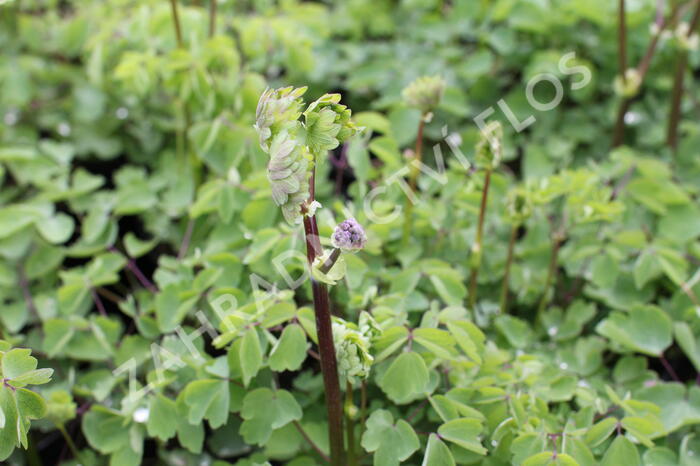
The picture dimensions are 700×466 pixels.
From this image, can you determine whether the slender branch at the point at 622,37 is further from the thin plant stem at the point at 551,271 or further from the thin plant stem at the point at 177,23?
the thin plant stem at the point at 177,23

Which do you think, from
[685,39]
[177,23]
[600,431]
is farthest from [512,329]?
[177,23]

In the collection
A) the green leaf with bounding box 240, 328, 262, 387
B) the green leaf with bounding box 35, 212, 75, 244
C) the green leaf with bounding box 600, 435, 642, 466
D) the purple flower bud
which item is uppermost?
the purple flower bud

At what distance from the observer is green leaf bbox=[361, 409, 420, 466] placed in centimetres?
101

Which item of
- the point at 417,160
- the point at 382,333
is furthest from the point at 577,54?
the point at 382,333

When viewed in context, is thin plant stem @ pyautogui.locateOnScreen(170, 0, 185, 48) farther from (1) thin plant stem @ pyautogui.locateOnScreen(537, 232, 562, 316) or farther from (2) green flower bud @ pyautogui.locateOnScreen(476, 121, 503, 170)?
(1) thin plant stem @ pyautogui.locateOnScreen(537, 232, 562, 316)

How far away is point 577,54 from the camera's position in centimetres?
197

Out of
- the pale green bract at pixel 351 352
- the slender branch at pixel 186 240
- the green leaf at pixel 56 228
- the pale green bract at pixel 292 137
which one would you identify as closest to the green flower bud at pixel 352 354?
the pale green bract at pixel 351 352

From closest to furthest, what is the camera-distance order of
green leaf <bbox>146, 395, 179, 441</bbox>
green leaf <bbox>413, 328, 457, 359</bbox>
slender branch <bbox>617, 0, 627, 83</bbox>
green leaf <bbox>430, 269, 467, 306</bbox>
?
1. green leaf <bbox>413, 328, 457, 359</bbox>
2. green leaf <bbox>146, 395, 179, 441</bbox>
3. green leaf <bbox>430, 269, 467, 306</bbox>
4. slender branch <bbox>617, 0, 627, 83</bbox>

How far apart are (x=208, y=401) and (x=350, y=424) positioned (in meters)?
0.24

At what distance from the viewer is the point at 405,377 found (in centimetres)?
104

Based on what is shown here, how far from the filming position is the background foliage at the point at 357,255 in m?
1.09

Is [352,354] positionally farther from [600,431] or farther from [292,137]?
[600,431]

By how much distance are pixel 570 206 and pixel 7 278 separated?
1.21m

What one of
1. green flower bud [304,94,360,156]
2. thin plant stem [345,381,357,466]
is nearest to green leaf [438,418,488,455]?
thin plant stem [345,381,357,466]
